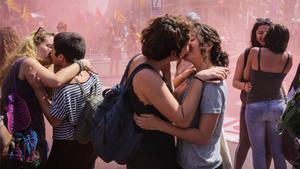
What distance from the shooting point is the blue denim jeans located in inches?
136

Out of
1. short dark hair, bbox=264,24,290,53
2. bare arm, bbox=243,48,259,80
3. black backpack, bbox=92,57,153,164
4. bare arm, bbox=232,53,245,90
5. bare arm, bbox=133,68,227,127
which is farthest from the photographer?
bare arm, bbox=232,53,245,90

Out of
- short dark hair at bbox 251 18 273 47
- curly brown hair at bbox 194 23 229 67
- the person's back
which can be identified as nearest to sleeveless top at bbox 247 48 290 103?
the person's back

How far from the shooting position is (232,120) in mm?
7121

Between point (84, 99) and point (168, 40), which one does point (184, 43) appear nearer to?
point (168, 40)

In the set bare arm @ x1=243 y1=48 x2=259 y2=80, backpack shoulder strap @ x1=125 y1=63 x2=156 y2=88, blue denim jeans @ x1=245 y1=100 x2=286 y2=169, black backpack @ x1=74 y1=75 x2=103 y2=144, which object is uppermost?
backpack shoulder strap @ x1=125 y1=63 x2=156 y2=88

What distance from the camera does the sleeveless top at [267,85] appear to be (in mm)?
3467

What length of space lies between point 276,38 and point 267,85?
45cm

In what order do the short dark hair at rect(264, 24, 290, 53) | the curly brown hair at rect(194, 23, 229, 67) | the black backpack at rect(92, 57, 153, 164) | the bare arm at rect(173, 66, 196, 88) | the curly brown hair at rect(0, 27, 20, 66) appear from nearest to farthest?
the black backpack at rect(92, 57, 153, 164), the curly brown hair at rect(194, 23, 229, 67), the bare arm at rect(173, 66, 196, 88), the curly brown hair at rect(0, 27, 20, 66), the short dark hair at rect(264, 24, 290, 53)

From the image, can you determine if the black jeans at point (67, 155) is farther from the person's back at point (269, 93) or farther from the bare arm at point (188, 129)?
the person's back at point (269, 93)

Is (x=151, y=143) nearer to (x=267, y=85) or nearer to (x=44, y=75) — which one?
(x=44, y=75)

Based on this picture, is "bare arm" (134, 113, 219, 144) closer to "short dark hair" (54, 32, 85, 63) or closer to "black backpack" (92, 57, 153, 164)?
"black backpack" (92, 57, 153, 164)

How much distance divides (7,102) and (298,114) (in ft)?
6.18

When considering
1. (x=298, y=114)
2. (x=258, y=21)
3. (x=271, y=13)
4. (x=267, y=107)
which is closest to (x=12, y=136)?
(x=298, y=114)

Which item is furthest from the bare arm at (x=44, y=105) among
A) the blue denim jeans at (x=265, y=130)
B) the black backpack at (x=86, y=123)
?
the blue denim jeans at (x=265, y=130)
